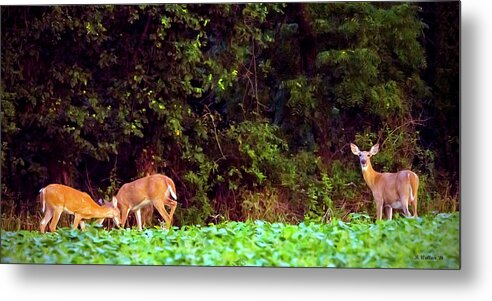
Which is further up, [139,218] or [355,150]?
[355,150]

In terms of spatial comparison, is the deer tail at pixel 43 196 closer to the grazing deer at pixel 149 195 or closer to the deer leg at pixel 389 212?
the grazing deer at pixel 149 195

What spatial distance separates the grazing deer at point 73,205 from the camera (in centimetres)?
711

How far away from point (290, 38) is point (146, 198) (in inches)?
58.3

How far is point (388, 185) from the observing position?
693 centimetres

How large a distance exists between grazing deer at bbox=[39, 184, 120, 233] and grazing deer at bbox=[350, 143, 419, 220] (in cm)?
173

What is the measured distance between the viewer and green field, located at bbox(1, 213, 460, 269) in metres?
6.77

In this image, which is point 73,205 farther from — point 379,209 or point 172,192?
point 379,209

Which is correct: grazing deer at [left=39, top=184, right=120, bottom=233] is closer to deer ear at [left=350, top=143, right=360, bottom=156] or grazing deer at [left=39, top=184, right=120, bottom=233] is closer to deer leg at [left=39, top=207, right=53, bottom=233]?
deer leg at [left=39, top=207, right=53, bottom=233]

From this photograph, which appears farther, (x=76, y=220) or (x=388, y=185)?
(x=76, y=220)

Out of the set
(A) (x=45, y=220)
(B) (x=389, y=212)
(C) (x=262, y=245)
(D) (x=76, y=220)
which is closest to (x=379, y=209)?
(B) (x=389, y=212)

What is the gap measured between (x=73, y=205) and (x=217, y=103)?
1222 mm

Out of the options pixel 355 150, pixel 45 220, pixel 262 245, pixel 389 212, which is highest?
pixel 355 150

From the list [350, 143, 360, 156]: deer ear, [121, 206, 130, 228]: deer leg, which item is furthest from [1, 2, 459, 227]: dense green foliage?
[121, 206, 130, 228]: deer leg

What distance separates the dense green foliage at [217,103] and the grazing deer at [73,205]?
0.08 metres
